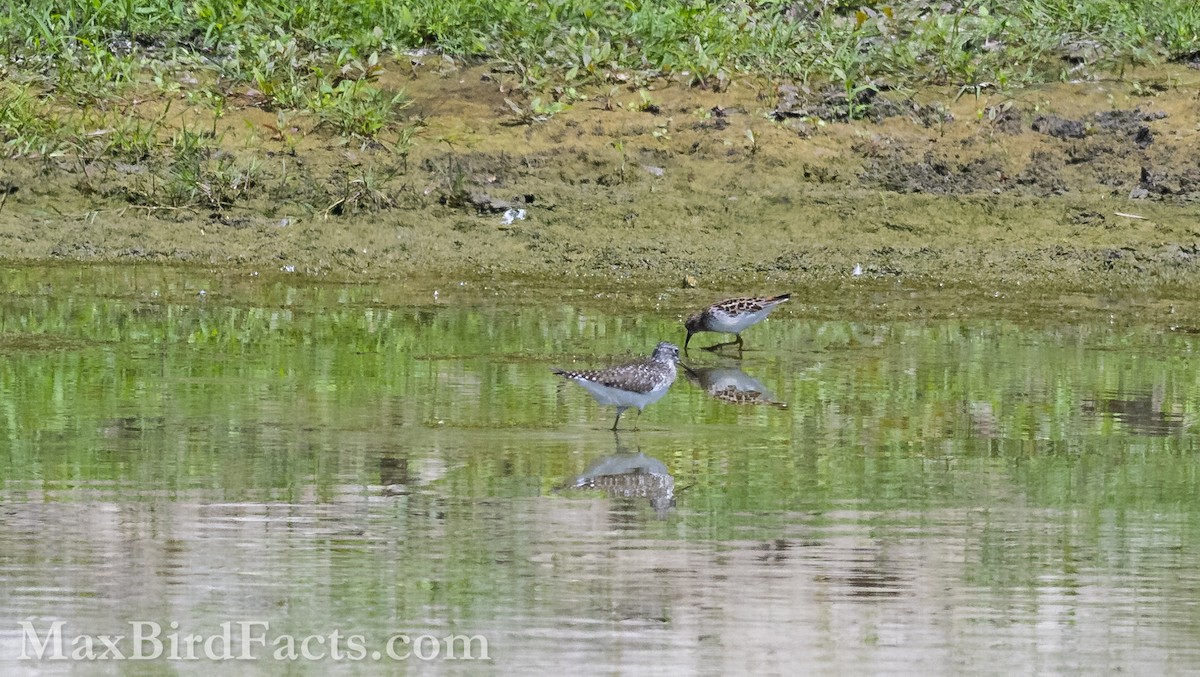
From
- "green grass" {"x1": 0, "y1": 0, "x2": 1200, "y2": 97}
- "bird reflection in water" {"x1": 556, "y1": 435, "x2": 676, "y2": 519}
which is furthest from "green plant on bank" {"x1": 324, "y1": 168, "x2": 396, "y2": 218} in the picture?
"bird reflection in water" {"x1": 556, "y1": 435, "x2": 676, "y2": 519}

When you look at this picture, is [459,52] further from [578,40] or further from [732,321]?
[732,321]

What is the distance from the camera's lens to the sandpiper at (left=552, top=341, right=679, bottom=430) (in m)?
8.52

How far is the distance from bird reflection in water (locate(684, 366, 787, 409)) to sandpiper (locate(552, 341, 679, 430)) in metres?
0.66

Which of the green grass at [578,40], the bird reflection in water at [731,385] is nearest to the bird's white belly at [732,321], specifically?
the bird reflection in water at [731,385]

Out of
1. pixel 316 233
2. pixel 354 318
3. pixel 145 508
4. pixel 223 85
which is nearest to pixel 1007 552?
pixel 145 508

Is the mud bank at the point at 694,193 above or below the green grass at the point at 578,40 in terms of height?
below

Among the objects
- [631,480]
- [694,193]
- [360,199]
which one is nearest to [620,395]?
[631,480]

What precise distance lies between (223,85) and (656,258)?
12.6 feet

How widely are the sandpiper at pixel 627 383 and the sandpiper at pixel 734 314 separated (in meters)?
2.18

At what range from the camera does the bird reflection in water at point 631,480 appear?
7344mm

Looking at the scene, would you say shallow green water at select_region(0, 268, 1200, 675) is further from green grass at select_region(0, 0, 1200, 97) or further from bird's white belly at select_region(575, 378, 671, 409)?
green grass at select_region(0, 0, 1200, 97)

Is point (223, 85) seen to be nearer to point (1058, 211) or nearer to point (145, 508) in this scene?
point (1058, 211)

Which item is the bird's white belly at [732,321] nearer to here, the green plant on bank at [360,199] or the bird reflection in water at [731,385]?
the bird reflection in water at [731,385]

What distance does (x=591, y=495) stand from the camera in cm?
735
